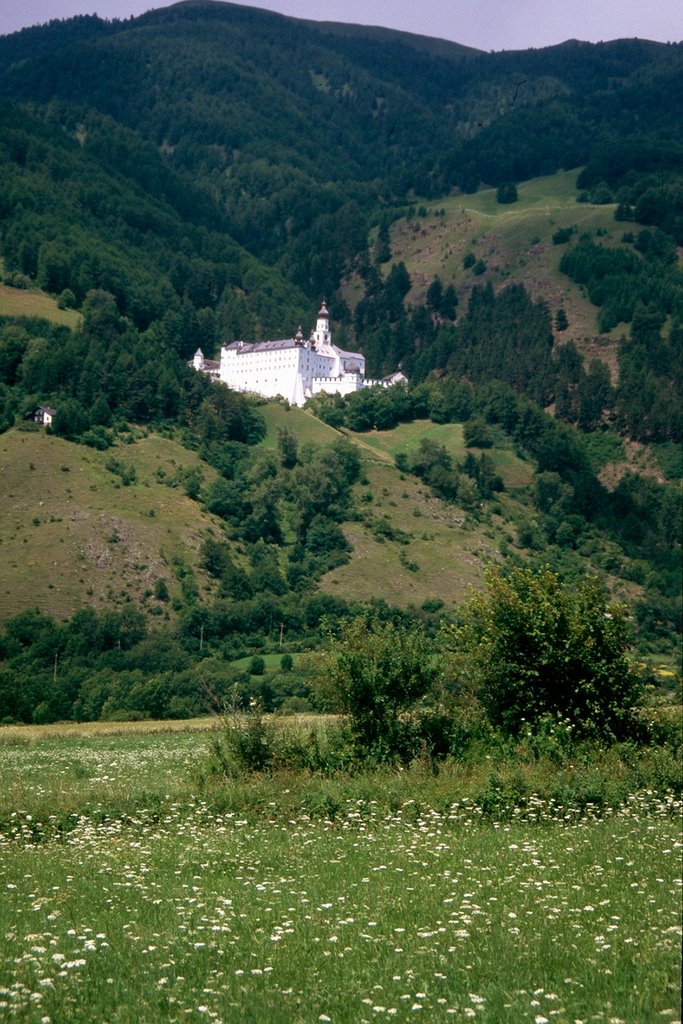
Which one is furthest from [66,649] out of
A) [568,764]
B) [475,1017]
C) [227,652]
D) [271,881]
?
[475,1017]

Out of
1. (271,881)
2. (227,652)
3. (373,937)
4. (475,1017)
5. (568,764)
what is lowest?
(227,652)

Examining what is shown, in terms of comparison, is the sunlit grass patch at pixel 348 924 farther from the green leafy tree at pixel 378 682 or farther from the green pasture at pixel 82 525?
the green pasture at pixel 82 525

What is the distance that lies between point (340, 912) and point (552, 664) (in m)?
20.8

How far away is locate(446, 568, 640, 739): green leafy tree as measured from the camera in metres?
36.0

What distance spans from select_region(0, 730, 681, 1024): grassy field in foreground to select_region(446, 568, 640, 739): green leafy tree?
28.9 ft

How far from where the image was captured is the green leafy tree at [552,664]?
36.0m

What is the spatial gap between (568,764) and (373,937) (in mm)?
15672

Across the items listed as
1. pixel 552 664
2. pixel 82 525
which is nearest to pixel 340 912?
pixel 552 664

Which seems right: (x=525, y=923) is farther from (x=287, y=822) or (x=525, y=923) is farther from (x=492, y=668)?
(x=492, y=668)

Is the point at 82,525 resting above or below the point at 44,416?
below

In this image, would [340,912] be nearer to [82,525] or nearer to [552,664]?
[552,664]

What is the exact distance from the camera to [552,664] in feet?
121

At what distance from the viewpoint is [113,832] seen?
24984 mm

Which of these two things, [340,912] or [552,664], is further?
[552,664]
